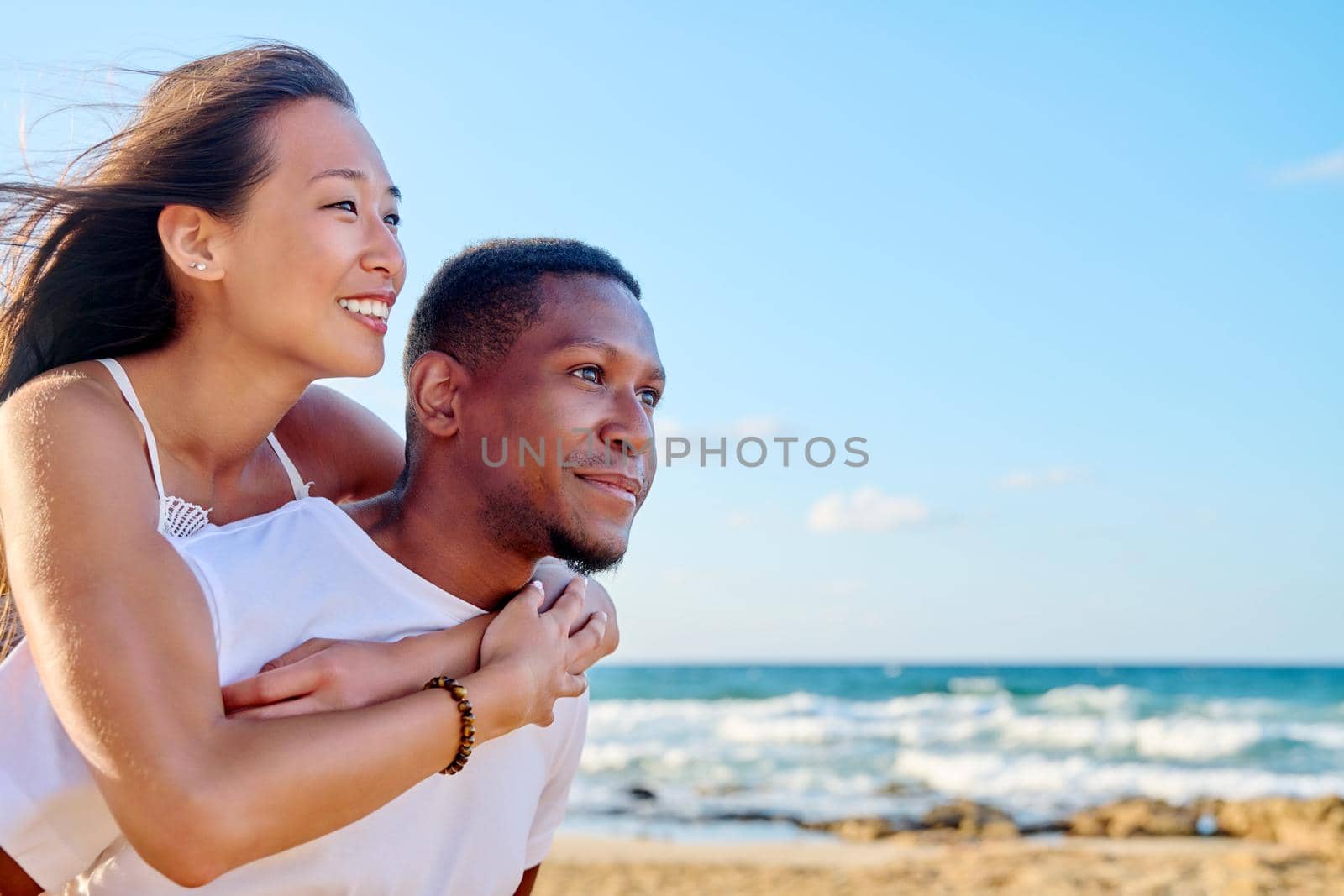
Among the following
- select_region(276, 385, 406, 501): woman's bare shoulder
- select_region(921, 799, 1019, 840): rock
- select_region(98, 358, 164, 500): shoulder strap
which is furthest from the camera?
select_region(921, 799, 1019, 840): rock

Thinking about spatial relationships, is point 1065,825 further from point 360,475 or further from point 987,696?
point 987,696

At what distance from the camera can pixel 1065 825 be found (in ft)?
43.2

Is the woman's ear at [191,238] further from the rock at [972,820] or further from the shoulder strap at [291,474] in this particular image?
the rock at [972,820]

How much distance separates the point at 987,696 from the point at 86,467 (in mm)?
32423

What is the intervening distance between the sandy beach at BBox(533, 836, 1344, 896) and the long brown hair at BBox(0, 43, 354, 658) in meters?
7.93

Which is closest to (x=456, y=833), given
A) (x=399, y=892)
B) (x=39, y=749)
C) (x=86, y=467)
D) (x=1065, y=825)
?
(x=399, y=892)

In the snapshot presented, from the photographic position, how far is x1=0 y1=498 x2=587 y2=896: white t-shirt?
228cm

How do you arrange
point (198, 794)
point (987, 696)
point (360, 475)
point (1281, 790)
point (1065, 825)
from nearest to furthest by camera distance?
point (198, 794), point (360, 475), point (1065, 825), point (1281, 790), point (987, 696)

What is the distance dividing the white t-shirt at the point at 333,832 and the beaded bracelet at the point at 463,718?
0.24 meters

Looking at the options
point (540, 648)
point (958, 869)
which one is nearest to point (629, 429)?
point (540, 648)

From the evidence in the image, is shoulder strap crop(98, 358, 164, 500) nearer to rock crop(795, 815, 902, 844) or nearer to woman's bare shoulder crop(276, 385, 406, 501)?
woman's bare shoulder crop(276, 385, 406, 501)

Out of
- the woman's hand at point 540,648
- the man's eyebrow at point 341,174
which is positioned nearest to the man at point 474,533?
the woman's hand at point 540,648

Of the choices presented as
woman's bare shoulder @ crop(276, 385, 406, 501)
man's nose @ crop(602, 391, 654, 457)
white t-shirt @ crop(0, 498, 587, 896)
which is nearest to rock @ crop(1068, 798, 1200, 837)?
woman's bare shoulder @ crop(276, 385, 406, 501)

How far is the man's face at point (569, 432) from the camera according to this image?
271 centimetres
